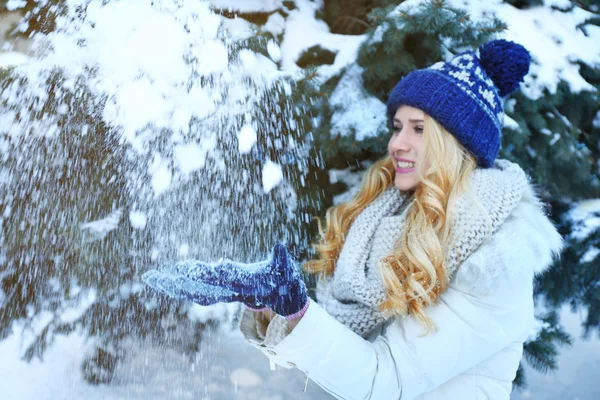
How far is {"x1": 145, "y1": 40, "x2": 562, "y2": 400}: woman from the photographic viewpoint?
143 centimetres

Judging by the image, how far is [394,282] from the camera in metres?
1.62

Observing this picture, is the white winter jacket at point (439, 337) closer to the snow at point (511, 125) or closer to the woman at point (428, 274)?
the woman at point (428, 274)

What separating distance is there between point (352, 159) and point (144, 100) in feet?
3.65

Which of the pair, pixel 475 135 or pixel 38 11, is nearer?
pixel 475 135

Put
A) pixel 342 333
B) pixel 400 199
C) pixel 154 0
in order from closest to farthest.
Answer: pixel 342 333 → pixel 400 199 → pixel 154 0

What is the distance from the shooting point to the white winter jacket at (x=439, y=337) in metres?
1.45

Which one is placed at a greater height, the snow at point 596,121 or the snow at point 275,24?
the snow at point 275,24

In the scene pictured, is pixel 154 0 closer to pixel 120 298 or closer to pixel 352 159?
pixel 352 159

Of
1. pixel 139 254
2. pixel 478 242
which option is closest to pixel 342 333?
pixel 478 242

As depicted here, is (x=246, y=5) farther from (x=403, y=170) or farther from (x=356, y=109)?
(x=403, y=170)

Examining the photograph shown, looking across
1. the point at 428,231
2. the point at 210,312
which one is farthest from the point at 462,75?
the point at 210,312

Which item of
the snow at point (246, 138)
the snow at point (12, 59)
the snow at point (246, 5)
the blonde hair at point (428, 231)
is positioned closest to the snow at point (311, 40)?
the snow at point (246, 5)

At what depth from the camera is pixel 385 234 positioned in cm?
183

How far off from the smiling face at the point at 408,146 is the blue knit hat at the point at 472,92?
0.13ft
